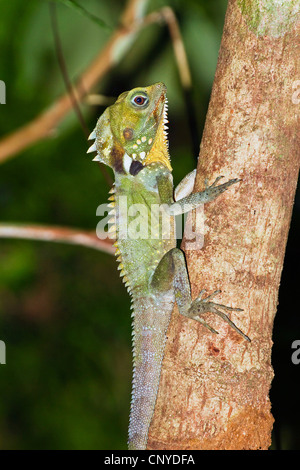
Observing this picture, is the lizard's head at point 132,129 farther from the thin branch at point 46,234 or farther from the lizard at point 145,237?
the thin branch at point 46,234

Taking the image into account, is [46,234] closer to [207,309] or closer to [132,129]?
[132,129]

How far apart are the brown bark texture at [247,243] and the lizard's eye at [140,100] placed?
112cm

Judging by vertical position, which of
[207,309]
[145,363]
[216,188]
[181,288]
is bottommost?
[145,363]

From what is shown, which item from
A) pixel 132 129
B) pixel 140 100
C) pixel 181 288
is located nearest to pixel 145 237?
pixel 181 288

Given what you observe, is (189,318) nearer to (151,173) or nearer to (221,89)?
(221,89)

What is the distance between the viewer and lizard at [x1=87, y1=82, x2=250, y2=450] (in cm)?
266

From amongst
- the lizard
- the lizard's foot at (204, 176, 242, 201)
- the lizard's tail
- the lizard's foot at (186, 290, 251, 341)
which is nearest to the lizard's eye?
the lizard

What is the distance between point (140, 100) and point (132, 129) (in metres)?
0.20

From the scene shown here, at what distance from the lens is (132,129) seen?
10.9ft

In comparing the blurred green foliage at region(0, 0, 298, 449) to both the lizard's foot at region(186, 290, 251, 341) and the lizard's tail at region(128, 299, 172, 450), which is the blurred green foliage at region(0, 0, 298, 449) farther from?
the lizard's foot at region(186, 290, 251, 341)

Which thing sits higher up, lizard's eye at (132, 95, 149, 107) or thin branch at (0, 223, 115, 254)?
lizard's eye at (132, 95, 149, 107)

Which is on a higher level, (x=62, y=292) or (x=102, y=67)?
(x=102, y=67)

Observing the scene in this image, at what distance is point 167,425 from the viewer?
221 cm
